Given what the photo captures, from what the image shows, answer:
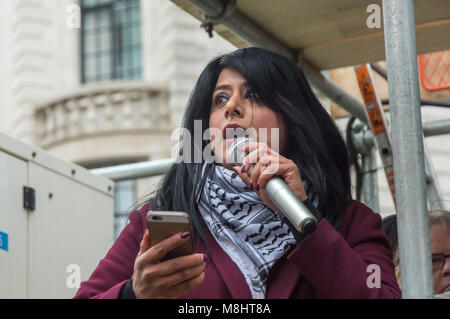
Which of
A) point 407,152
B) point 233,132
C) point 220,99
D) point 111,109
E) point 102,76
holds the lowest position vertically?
point 407,152

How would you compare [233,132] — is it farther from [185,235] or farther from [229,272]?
[185,235]

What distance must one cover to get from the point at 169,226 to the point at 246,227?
40 cm

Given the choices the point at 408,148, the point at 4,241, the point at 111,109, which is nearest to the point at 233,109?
the point at 408,148

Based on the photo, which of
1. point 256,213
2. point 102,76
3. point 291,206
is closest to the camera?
point 291,206

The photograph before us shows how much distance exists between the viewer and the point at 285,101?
7.36ft

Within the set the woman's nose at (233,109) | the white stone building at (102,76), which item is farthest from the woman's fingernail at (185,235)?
the white stone building at (102,76)

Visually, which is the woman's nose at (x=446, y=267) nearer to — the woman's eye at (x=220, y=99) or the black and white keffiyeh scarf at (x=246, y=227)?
the black and white keffiyeh scarf at (x=246, y=227)

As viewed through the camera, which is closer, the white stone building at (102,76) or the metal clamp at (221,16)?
the metal clamp at (221,16)

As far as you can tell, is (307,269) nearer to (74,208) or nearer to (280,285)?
(280,285)

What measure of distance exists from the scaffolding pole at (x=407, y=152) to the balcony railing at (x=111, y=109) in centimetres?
1258

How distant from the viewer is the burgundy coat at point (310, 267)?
1856 mm

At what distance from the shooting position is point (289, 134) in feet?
7.37
